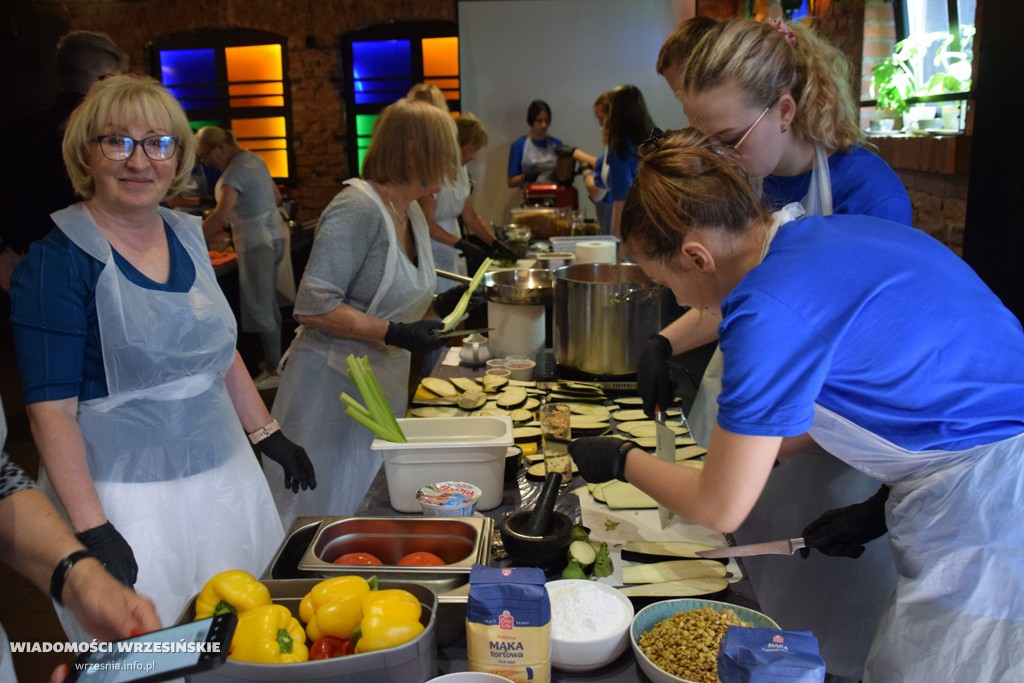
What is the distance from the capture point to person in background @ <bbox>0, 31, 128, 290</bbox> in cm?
302

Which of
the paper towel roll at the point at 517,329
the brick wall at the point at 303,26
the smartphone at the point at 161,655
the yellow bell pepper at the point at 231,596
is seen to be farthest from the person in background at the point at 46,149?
the brick wall at the point at 303,26

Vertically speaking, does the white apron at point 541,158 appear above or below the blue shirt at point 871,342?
above

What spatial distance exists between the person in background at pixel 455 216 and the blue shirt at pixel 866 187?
118 inches

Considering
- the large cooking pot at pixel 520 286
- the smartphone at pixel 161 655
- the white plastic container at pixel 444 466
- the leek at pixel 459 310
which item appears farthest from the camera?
the large cooking pot at pixel 520 286

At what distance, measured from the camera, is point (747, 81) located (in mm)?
1687

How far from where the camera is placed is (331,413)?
109 inches

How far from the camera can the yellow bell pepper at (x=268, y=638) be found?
3.52ft

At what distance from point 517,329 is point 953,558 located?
6.22ft

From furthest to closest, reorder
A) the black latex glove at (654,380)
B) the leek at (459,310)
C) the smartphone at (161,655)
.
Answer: the leek at (459,310)
the black latex glove at (654,380)
the smartphone at (161,655)

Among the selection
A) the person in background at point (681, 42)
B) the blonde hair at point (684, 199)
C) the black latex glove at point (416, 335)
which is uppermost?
the person in background at point (681, 42)

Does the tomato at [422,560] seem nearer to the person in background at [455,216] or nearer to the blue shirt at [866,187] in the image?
the blue shirt at [866,187]

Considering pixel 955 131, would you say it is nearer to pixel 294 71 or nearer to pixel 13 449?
pixel 13 449

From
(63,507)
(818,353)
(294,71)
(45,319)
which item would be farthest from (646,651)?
(294,71)

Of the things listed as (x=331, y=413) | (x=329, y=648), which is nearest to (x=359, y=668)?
(x=329, y=648)
